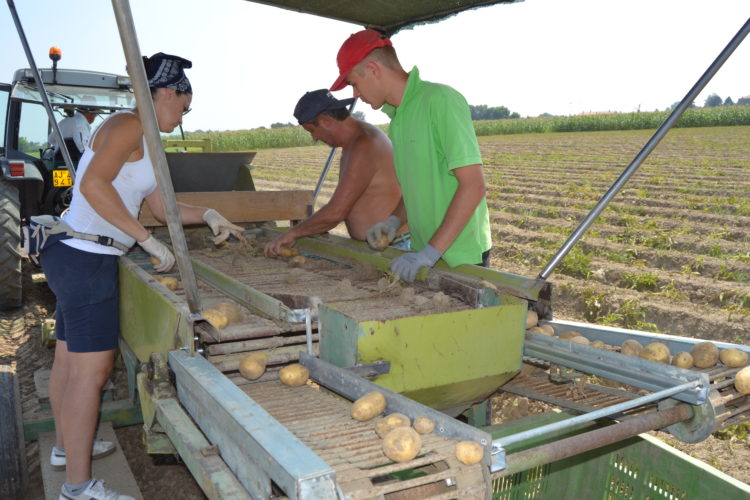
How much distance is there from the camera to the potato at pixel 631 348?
6.86ft

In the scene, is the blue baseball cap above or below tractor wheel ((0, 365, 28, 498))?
above

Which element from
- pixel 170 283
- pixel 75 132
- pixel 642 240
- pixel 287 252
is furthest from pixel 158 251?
pixel 642 240

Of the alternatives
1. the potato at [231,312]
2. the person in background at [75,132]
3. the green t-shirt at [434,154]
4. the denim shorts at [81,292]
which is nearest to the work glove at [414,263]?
the green t-shirt at [434,154]

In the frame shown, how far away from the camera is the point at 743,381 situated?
177cm

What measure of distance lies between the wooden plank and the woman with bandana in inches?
63.5

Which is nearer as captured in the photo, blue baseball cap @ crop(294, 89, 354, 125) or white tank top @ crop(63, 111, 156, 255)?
white tank top @ crop(63, 111, 156, 255)

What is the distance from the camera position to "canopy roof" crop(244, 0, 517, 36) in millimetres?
3520

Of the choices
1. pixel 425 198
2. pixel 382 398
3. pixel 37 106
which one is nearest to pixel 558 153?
pixel 37 106

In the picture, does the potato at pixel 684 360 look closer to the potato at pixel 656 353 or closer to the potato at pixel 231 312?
the potato at pixel 656 353

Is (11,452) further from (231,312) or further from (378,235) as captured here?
(378,235)

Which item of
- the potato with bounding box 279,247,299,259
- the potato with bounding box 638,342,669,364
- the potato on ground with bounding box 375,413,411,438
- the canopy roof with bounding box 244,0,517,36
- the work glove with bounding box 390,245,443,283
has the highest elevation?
the canopy roof with bounding box 244,0,517,36

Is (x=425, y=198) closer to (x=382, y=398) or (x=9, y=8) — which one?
(x=382, y=398)

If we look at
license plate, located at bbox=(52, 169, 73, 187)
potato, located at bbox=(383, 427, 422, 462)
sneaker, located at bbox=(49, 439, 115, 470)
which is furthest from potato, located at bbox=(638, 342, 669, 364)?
license plate, located at bbox=(52, 169, 73, 187)

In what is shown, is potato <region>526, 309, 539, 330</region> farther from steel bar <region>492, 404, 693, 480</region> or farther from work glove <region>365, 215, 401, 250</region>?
work glove <region>365, 215, 401, 250</region>
